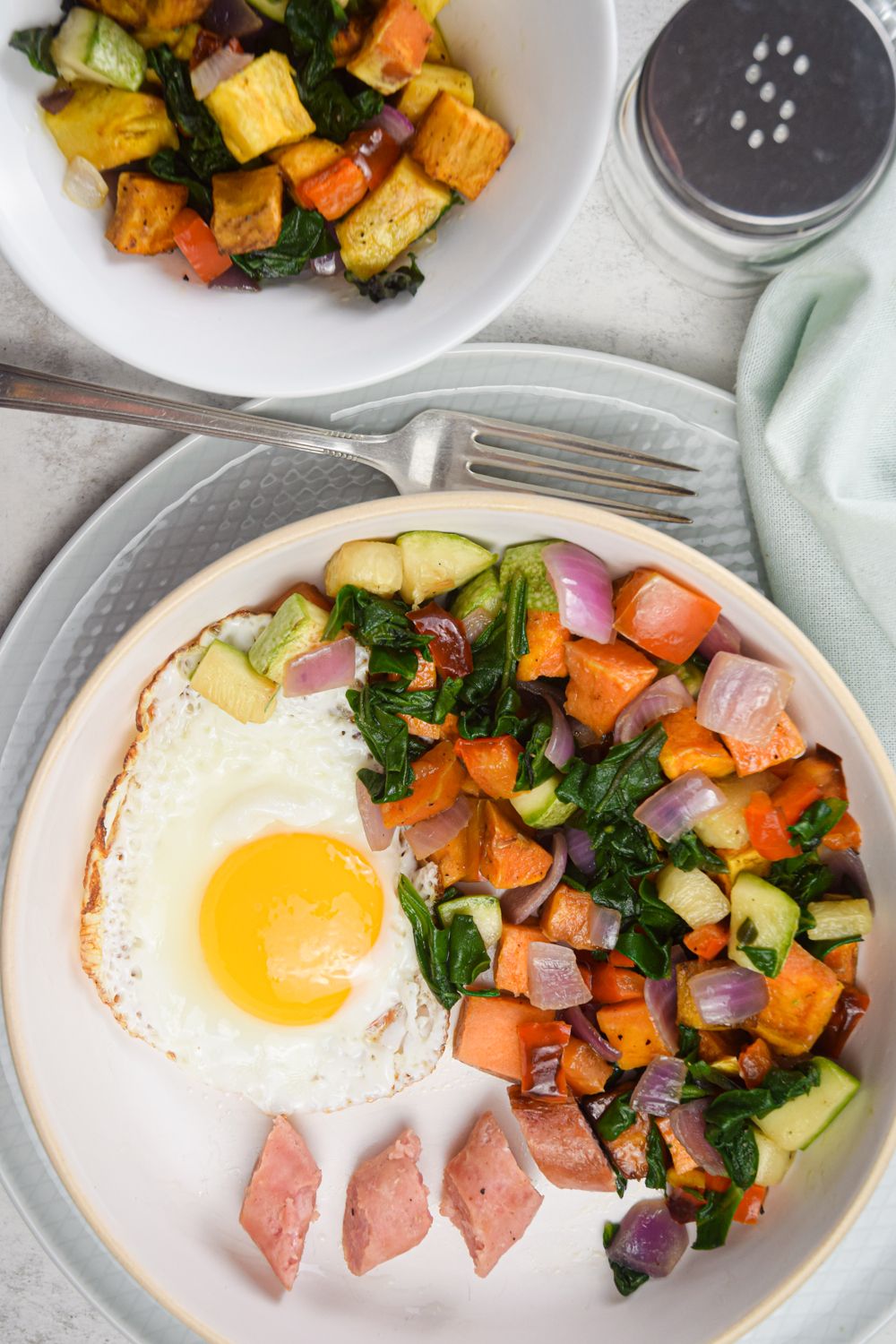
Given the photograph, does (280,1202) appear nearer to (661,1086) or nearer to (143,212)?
(661,1086)

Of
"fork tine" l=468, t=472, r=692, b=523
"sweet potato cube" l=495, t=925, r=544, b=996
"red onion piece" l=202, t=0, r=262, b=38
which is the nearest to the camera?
"red onion piece" l=202, t=0, r=262, b=38

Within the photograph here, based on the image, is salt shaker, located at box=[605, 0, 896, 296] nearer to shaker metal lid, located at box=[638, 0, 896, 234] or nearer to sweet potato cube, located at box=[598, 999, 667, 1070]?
shaker metal lid, located at box=[638, 0, 896, 234]

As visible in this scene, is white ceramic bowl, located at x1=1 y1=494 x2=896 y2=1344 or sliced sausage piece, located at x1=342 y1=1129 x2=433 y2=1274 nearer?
white ceramic bowl, located at x1=1 y1=494 x2=896 y2=1344

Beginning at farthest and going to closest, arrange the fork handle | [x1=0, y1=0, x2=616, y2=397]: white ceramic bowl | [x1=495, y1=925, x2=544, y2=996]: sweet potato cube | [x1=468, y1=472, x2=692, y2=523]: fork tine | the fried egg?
[x1=495, y1=925, x2=544, y2=996]: sweet potato cube → the fried egg → [x1=468, y1=472, x2=692, y2=523]: fork tine → the fork handle → [x1=0, y1=0, x2=616, y2=397]: white ceramic bowl

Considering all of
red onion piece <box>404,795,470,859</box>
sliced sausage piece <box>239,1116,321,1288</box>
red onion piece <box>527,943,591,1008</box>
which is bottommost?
sliced sausage piece <box>239,1116,321,1288</box>

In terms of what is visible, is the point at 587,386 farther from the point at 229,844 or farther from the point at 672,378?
the point at 229,844

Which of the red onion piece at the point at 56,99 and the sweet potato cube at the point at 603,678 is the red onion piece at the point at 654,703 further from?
the red onion piece at the point at 56,99

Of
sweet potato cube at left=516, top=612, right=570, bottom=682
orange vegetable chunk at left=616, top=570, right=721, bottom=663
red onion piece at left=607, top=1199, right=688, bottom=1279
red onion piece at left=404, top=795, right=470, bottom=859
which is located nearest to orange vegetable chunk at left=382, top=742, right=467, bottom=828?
red onion piece at left=404, top=795, right=470, bottom=859
